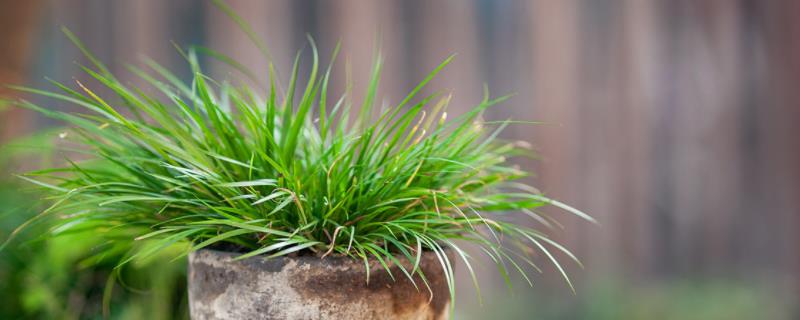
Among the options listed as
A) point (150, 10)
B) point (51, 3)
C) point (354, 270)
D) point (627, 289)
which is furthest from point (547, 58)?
point (354, 270)

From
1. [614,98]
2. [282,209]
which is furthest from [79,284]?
[614,98]

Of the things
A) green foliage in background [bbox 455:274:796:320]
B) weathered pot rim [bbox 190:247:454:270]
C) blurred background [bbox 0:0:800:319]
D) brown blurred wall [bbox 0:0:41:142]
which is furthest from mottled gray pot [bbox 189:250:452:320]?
green foliage in background [bbox 455:274:796:320]

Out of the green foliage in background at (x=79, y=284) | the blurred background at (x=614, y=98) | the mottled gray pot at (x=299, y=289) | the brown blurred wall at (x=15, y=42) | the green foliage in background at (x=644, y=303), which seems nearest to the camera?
the mottled gray pot at (x=299, y=289)

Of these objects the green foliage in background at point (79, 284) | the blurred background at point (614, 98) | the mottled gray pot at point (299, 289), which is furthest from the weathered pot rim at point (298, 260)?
the blurred background at point (614, 98)

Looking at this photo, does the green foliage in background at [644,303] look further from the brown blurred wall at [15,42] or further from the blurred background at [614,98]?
the brown blurred wall at [15,42]

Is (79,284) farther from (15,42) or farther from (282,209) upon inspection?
(15,42)

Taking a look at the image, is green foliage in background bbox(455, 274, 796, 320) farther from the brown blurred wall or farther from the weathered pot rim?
the weathered pot rim
